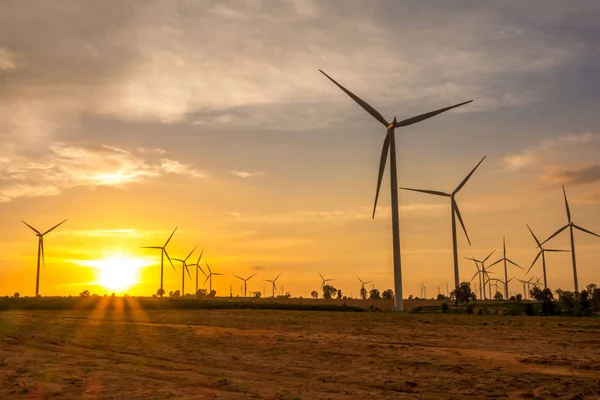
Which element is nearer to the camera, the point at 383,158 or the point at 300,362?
the point at 300,362

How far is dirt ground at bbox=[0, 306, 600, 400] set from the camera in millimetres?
29453

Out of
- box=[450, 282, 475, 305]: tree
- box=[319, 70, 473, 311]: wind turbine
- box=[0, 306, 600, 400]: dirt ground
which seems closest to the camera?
box=[0, 306, 600, 400]: dirt ground

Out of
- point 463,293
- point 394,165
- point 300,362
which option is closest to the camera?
point 300,362

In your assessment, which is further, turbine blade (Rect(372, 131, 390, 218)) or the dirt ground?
turbine blade (Rect(372, 131, 390, 218))

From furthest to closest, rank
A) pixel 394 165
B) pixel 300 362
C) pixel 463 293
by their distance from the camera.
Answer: pixel 463 293, pixel 394 165, pixel 300 362

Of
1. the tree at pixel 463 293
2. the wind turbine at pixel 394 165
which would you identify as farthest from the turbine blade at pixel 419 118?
the tree at pixel 463 293

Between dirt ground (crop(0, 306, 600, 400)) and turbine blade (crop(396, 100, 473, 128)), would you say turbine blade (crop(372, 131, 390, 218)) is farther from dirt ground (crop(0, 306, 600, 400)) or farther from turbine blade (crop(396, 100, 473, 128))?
dirt ground (crop(0, 306, 600, 400))

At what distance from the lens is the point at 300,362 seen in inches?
1487

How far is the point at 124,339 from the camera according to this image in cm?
4988

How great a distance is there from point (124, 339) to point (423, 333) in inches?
1019

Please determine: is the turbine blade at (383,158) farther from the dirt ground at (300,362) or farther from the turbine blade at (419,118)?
the dirt ground at (300,362)

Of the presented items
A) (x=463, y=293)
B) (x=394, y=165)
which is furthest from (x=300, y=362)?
(x=463, y=293)

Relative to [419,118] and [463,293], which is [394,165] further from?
[463,293]

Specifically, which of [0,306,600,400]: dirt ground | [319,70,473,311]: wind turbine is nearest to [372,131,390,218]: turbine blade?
[319,70,473,311]: wind turbine
